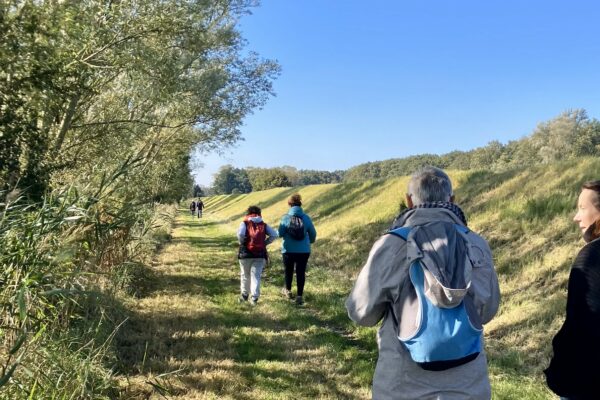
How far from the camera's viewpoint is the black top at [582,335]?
8.11ft

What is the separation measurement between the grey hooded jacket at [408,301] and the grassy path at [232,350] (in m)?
2.28

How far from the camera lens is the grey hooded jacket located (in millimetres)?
2338

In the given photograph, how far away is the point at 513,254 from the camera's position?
9.72 metres

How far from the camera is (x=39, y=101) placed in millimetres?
6570

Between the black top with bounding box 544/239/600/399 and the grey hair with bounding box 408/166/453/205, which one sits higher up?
the grey hair with bounding box 408/166/453/205

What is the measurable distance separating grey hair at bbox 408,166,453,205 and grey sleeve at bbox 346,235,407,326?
33 centimetres

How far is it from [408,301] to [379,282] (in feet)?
0.59

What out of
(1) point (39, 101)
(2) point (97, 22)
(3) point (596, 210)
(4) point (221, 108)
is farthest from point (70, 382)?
(4) point (221, 108)

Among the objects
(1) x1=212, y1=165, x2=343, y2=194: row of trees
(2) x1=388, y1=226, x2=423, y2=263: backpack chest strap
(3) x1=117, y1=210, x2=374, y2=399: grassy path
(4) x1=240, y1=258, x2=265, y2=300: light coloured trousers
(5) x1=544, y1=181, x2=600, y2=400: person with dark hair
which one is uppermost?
(1) x1=212, y1=165, x2=343, y2=194: row of trees

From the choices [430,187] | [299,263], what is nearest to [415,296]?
[430,187]

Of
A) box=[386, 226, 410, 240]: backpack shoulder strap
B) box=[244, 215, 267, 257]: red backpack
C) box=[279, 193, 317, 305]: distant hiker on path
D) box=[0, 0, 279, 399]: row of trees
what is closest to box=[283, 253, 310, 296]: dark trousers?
box=[279, 193, 317, 305]: distant hiker on path

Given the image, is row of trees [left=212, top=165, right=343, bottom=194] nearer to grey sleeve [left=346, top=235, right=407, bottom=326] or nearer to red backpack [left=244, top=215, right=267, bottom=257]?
red backpack [left=244, top=215, right=267, bottom=257]

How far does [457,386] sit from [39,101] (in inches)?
265

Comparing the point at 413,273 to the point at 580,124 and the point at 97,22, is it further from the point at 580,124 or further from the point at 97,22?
the point at 580,124
